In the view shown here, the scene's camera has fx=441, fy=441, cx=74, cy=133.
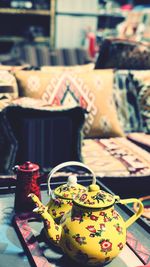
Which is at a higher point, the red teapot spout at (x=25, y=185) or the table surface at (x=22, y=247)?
the red teapot spout at (x=25, y=185)

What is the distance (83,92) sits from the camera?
8.02 feet

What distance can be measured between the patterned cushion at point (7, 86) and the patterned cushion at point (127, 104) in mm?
667

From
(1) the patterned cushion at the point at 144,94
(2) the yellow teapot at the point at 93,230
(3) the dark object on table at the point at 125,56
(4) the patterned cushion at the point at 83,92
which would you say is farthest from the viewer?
(3) the dark object on table at the point at 125,56

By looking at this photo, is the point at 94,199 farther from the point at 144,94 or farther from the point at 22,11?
the point at 22,11

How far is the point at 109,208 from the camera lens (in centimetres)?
111

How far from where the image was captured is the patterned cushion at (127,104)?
269 centimetres

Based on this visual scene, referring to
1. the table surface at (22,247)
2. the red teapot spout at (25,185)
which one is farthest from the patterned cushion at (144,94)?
the red teapot spout at (25,185)

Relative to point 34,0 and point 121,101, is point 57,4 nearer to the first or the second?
point 34,0

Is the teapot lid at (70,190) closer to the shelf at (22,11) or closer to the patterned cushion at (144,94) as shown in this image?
the patterned cushion at (144,94)

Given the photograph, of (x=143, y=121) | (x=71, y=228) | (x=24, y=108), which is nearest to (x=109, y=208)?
(x=71, y=228)

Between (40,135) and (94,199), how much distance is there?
960 millimetres

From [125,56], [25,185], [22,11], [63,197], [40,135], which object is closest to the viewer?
[63,197]

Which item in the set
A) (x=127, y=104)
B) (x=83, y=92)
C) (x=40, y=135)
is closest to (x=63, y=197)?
(x=40, y=135)

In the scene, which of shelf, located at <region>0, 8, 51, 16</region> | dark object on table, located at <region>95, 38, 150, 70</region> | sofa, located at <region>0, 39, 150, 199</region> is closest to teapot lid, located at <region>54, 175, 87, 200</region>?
sofa, located at <region>0, 39, 150, 199</region>
